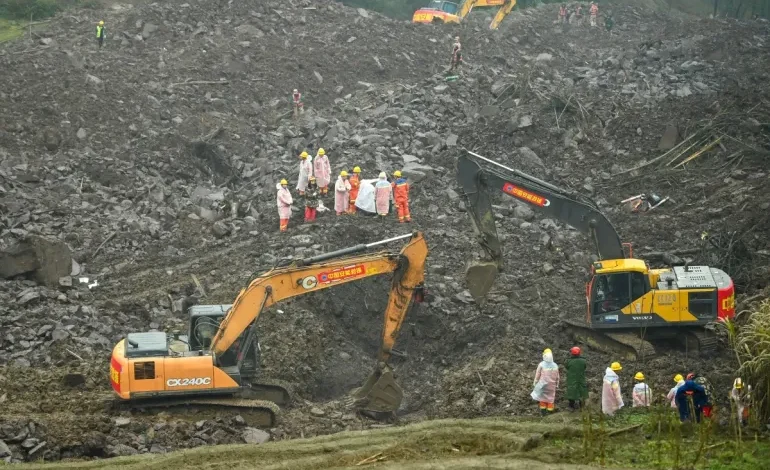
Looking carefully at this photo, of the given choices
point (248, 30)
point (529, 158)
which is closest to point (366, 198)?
point (529, 158)

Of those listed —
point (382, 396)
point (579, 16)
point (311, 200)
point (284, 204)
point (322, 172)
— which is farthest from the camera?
point (579, 16)

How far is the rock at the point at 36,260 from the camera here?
22.2 metres

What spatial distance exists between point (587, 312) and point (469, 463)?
7.98 m

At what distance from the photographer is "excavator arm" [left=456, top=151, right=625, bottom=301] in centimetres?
2047

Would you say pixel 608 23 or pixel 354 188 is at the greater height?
pixel 608 23

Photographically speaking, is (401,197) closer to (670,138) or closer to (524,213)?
(524,213)

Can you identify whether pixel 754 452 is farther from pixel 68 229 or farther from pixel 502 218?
pixel 68 229

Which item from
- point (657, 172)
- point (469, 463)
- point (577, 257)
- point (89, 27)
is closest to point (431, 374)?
point (577, 257)

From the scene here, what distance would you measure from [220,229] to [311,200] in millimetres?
2068

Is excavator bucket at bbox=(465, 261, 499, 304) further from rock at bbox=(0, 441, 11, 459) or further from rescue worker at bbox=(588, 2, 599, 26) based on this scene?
rescue worker at bbox=(588, 2, 599, 26)

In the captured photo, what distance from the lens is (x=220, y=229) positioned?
25.6 metres

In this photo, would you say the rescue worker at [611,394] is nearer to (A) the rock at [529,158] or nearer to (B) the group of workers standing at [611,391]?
(B) the group of workers standing at [611,391]

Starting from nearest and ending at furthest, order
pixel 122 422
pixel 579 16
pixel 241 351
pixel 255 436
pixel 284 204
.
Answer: pixel 122 422
pixel 255 436
pixel 241 351
pixel 284 204
pixel 579 16

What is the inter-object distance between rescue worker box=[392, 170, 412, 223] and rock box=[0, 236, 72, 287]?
22.9 ft
